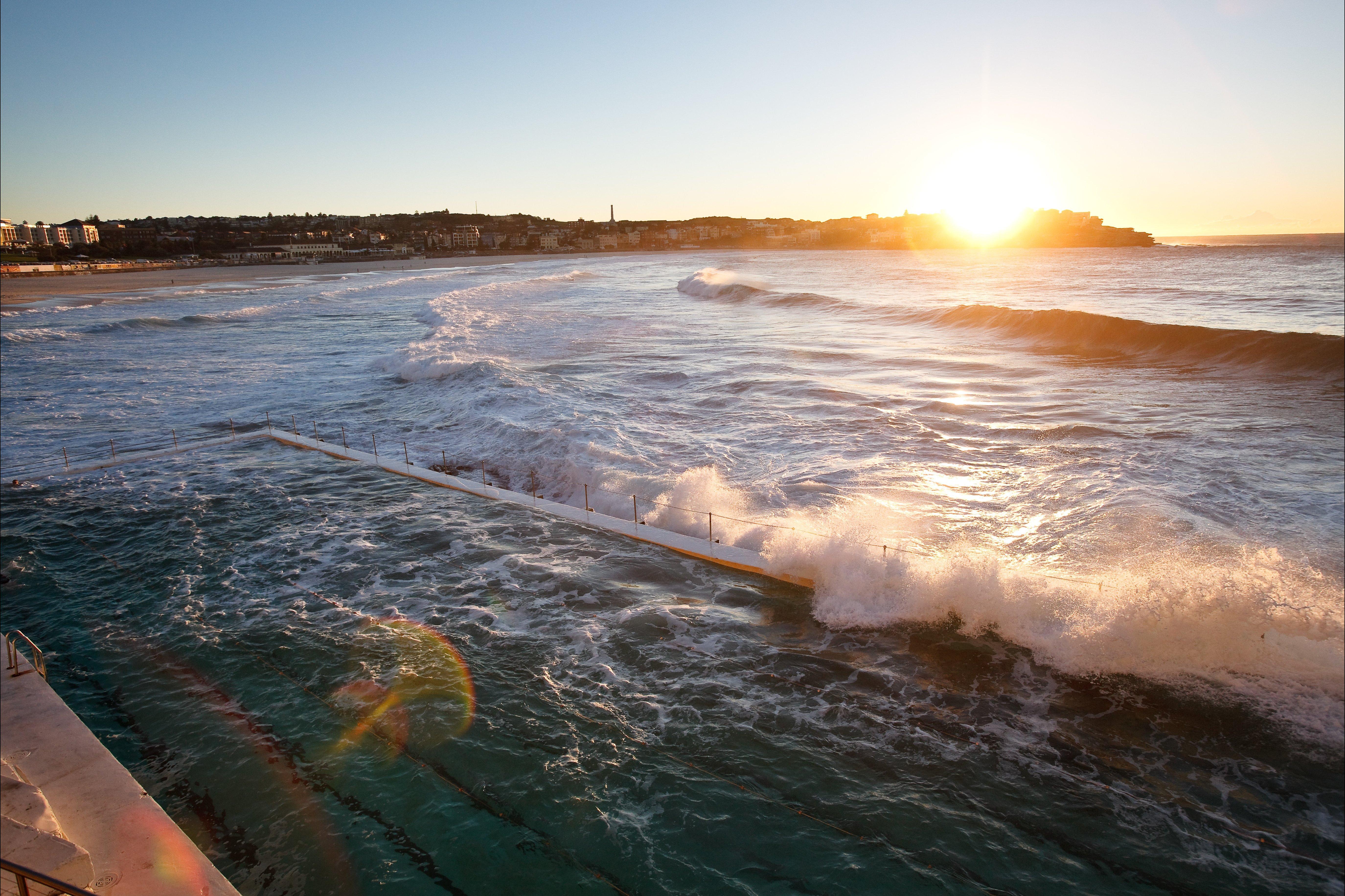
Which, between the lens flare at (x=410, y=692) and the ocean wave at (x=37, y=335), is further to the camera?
the ocean wave at (x=37, y=335)

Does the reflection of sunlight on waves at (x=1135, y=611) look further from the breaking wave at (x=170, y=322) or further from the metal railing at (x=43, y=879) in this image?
the breaking wave at (x=170, y=322)

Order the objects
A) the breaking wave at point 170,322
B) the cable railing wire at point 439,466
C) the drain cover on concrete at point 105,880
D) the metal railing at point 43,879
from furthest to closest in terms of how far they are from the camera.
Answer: the breaking wave at point 170,322 < the cable railing wire at point 439,466 < the drain cover on concrete at point 105,880 < the metal railing at point 43,879

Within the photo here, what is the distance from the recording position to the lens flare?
685cm

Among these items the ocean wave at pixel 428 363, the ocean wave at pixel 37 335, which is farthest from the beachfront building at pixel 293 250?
the ocean wave at pixel 428 363

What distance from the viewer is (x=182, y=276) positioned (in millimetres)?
91062

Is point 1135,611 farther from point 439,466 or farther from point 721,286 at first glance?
point 721,286

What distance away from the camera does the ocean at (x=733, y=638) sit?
220 inches

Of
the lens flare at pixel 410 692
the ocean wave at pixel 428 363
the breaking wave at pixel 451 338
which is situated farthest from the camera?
the breaking wave at pixel 451 338

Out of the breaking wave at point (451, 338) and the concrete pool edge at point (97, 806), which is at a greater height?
the breaking wave at point (451, 338)

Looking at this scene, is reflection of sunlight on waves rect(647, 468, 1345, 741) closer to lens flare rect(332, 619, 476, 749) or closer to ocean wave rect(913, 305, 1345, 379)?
lens flare rect(332, 619, 476, 749)

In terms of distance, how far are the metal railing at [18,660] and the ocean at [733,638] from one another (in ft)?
1.33

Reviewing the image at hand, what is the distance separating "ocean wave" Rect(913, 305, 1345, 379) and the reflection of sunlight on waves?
57.6 ft

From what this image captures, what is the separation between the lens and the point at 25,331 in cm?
4091

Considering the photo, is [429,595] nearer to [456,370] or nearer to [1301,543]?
[1301,543]
